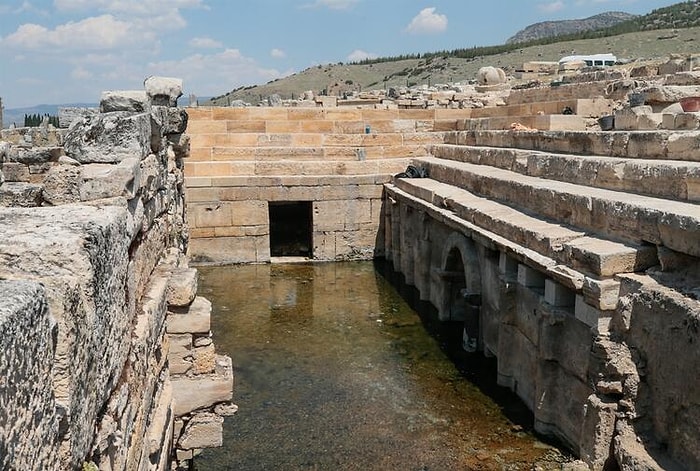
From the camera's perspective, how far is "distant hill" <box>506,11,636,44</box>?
11578 centimetres

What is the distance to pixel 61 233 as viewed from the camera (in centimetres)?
198

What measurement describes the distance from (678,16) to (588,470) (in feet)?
211

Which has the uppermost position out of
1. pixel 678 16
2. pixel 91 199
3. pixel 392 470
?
pixel 678 16

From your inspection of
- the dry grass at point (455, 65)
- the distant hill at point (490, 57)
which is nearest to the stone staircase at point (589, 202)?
the dry grass at point (455, 65)

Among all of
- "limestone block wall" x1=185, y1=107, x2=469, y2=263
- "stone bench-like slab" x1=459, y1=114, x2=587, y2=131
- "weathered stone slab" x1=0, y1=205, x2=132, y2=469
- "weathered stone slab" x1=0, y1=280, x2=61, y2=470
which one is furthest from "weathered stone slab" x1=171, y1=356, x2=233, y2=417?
"limestone block wall" x1=185, y1=107, x2=469, y2=263

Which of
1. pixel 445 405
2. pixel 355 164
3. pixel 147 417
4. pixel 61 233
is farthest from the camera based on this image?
pixel 355 164

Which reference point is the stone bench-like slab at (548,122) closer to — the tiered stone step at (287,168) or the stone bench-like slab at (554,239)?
the stone bench-like slab at (554,239)

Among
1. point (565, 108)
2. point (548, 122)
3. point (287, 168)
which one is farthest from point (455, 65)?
point (548, 122)

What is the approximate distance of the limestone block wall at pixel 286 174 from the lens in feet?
41.2

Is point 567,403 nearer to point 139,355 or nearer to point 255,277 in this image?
point 139,355

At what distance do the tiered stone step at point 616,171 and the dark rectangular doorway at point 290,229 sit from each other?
6098 mm

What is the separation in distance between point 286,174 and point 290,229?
2543mm

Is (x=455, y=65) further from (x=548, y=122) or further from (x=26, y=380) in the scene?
(x=26, y=380)

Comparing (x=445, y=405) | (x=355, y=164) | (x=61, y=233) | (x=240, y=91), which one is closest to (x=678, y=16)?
(x=240, y=91)
